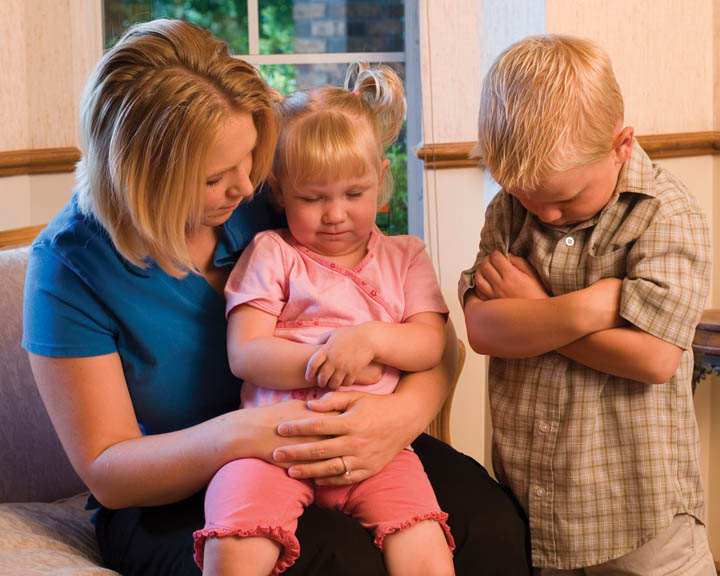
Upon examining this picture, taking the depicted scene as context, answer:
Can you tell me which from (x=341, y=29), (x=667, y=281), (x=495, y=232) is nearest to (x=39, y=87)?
(x=341, y=29)

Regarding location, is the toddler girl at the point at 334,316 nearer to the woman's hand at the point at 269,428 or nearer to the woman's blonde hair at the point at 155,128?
the woman's hand at the point at 269,428

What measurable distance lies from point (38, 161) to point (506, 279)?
1.70 metres

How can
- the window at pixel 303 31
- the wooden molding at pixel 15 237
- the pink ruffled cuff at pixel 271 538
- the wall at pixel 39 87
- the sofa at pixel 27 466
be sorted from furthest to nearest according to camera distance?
the window at pixel 303 31, the wall at pixel 39 87, the wooden molding at pixel 15 237, the sofa at pixel 27 466, the pink ruffled cuff at pixel 271 538

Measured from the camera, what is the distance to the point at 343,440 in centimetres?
124

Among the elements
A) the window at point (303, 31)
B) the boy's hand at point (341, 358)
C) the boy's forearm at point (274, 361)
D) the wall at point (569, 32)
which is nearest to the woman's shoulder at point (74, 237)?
the boy's forearm at point (274, 361)

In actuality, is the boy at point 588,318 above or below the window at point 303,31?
below

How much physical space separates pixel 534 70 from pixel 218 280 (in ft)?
2.15

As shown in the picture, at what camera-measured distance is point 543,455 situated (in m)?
1.35

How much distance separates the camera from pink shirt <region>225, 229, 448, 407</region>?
1.37m

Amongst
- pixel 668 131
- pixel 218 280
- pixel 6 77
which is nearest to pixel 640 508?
pixel 218 280

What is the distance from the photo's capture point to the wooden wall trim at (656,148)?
2340mm

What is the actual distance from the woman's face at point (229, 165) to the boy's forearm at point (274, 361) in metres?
0.23

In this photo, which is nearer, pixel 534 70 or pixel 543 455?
pixel 534 70

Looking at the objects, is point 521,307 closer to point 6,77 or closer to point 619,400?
point 619,400
